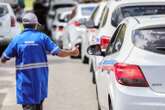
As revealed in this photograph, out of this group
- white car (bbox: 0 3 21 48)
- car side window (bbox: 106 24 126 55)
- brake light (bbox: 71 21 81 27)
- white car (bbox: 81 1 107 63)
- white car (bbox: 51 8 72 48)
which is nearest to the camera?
car side window (bbox: 106 24 126 55)

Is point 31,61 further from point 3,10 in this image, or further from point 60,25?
point 60,25

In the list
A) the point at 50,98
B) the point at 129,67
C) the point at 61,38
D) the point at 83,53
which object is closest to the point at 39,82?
the point at 129,67

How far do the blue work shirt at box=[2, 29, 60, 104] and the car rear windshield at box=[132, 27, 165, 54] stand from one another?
49.9 inches

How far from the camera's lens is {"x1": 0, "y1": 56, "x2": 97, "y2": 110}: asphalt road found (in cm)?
1185

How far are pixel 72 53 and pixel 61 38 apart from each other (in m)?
15.8

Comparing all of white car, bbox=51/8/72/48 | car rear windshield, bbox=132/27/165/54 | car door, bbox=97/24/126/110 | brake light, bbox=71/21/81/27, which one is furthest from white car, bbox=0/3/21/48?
car rear windshield, bbox=132/27/165/54

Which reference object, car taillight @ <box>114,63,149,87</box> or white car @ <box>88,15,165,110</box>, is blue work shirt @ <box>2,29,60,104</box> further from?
car taillight @ <box>114,63,149,87</box>

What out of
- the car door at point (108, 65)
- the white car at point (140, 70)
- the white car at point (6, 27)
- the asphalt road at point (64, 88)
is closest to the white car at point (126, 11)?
the asphalt road at point (64, 88)

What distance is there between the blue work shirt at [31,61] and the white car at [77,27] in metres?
10.9

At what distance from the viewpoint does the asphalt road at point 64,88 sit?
11.9 meters

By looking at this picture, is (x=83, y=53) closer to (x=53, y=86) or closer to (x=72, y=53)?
(x=53, y=86)

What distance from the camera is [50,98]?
1270cm

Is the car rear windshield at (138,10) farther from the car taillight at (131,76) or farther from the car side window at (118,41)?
the car taillight at (131,76)

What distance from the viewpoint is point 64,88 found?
13953 millimetres
